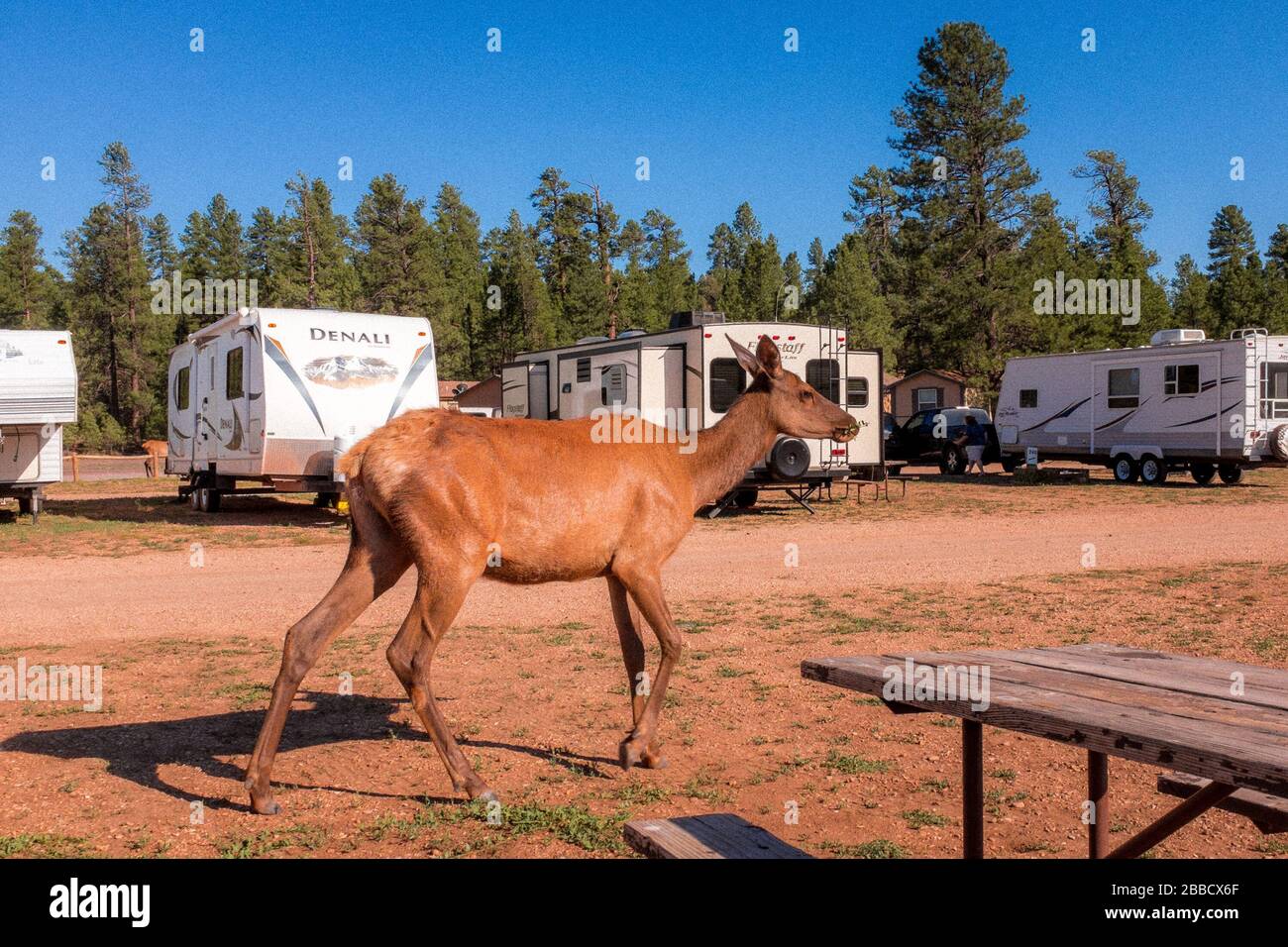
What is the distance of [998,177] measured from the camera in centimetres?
5038

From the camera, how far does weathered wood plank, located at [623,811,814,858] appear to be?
324cm

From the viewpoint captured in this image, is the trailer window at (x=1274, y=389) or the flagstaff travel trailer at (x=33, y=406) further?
the trailer window at (x=1274, y=389)

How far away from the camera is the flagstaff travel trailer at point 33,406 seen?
1930cm

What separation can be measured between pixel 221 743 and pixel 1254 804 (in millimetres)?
5357

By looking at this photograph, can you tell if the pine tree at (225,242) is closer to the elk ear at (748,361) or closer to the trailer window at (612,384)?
the trailer window at (612,384)

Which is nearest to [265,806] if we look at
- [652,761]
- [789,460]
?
[652,761]

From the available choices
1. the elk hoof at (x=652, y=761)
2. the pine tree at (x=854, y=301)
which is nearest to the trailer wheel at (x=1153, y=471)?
the elk hoof at (x=652, y=761)

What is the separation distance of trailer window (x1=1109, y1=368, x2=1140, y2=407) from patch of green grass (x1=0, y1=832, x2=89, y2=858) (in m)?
28.6

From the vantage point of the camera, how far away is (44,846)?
15.6 feet

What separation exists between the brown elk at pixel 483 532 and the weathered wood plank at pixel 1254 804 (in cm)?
257

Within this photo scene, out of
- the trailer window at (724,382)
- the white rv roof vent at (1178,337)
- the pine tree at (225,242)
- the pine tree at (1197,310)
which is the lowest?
the trailer window at (724,382)

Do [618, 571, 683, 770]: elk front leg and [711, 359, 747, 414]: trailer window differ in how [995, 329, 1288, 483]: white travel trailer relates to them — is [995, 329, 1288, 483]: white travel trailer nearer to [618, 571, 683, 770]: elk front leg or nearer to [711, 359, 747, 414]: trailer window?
[711, 359, 747, 414]: trailer window

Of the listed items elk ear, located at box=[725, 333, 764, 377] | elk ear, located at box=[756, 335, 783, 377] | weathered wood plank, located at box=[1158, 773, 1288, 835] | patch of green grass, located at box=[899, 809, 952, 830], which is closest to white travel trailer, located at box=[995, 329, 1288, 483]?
elk ear, located at box=[756, 335, 783, 377]

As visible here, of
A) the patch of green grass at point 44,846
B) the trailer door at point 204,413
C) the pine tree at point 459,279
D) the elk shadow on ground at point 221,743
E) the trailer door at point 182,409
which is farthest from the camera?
the pine tree at point 459,279
